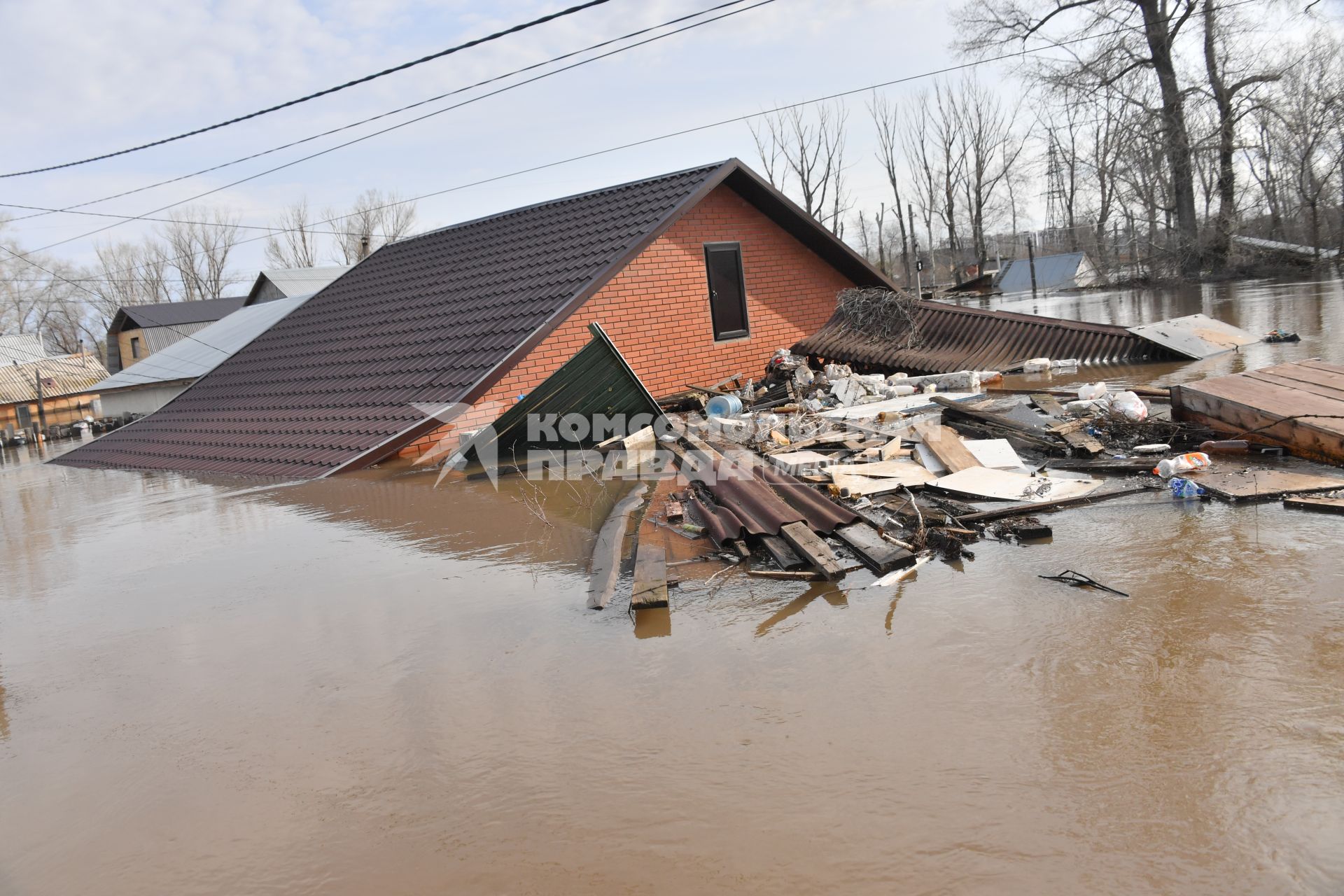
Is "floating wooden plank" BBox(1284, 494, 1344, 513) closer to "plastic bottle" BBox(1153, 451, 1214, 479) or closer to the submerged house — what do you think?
"plastic bottle" BBox(1153, 451, 1214, 479)

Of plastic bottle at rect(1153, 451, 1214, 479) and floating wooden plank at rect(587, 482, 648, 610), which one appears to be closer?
floating wooden plank at rect(587, 482, 648, 610)

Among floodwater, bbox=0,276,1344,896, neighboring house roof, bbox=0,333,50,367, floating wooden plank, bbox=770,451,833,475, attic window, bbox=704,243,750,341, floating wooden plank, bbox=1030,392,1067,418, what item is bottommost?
floodwater, bbox=0,276,1344,896

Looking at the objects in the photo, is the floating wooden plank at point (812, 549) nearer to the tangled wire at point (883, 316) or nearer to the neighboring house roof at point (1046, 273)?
the tangled wire at point (883, 316)

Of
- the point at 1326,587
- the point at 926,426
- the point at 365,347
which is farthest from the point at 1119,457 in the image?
the point at 365,347

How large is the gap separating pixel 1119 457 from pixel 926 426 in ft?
5.63

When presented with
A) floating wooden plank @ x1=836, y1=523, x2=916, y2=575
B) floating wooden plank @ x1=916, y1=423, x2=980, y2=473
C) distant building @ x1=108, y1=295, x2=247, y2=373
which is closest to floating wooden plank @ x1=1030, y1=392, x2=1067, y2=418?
floating wooden plank @ x1=916, y1=423, x2=980, y2=473

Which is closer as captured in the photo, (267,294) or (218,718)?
(218,718)

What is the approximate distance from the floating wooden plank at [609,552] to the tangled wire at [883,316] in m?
7.76

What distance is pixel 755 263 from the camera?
14773 mm

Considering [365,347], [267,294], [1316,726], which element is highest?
[267,294]

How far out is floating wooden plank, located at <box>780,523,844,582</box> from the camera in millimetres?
5566

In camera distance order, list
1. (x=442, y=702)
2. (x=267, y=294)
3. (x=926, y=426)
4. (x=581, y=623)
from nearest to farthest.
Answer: (x=442, y=702) → (x=581, y=623) → (x=926, y=426) → (x=267, y=294)

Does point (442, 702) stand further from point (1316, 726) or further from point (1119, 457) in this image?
point (1119, 457)

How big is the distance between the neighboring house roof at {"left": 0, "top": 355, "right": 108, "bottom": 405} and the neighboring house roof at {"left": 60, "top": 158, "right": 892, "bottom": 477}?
76.5 ft
